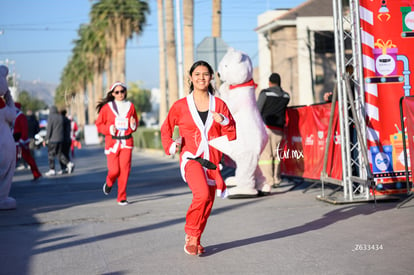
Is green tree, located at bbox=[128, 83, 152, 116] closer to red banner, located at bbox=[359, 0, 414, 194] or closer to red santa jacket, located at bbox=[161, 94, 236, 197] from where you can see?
red banner, located at bbox=[359, 0, 414, 194]

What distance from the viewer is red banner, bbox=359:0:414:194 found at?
10.2 meters

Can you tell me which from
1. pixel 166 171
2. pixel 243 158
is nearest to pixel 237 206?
pixel 243 158

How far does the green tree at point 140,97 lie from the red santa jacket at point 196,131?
511 feet

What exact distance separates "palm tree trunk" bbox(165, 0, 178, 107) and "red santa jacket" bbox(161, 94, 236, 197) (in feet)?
86.1

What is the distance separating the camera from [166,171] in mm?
19422

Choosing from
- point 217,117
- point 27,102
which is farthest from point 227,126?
point 27,102

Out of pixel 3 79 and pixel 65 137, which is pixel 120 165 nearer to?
pixel 3 79

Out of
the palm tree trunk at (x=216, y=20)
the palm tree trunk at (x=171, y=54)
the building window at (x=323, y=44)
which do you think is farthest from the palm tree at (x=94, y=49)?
the palm tree trunk at (x=216, y=20)

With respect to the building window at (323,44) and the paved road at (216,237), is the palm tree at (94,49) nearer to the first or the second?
the building window at (323,44)

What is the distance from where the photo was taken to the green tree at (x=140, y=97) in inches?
6539

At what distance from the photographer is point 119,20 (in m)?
49.9

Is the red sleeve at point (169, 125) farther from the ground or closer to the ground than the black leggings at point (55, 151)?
farther from the ground

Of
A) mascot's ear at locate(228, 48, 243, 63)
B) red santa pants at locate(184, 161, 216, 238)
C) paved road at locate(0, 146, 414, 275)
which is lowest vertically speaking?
paved road at locate(0, 146, 414, 275)

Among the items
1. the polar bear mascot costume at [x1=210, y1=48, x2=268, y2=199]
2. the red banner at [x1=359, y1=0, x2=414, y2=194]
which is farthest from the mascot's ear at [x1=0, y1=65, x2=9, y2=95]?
the red banner at [x1=359, y1=0, x2=414, y2=194]
